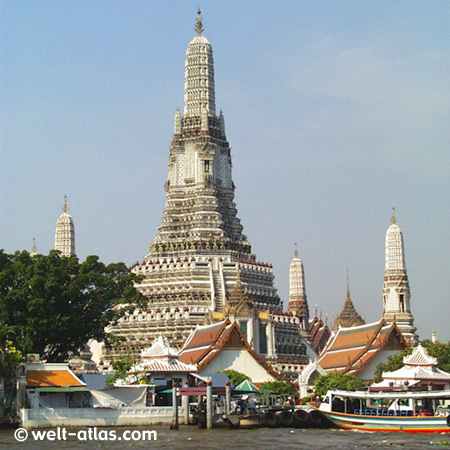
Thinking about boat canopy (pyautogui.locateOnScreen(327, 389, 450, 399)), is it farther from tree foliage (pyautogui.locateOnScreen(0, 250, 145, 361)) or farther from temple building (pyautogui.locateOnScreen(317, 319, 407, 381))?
temple building (pyautogui.locateOnScreen(317, 319, 407, 381))

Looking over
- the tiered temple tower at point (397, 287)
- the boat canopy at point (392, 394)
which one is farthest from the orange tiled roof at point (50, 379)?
the tiered temple tower at point (397, 287)

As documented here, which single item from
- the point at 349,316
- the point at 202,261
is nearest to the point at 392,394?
the point at 202,261

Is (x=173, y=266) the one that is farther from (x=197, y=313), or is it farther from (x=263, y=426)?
(x=263, y=426)

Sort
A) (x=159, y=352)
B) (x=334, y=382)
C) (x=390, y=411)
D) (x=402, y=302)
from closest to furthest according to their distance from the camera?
1. (x=390, y=411)
2. (x=159, y=352)
3. (x=334, y=382)
4. (x=402, y=302)

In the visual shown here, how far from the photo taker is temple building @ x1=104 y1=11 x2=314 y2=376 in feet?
269

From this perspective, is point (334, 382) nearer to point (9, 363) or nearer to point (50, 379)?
point (50, 379)

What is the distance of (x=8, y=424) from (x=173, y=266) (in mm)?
39590

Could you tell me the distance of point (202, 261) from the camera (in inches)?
3455

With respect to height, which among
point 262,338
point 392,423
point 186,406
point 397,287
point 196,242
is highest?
point 196,242

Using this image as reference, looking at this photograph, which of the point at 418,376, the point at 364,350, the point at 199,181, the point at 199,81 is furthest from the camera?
the point at 199,81

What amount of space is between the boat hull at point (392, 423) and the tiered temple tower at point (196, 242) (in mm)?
31763

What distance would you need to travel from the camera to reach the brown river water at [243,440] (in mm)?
40031

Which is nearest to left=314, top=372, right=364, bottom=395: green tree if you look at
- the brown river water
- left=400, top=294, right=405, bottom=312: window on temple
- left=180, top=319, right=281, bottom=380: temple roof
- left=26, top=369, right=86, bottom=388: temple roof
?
left=180, top=319, right=281, bottom=380: temple roof

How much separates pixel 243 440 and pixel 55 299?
17433mm
